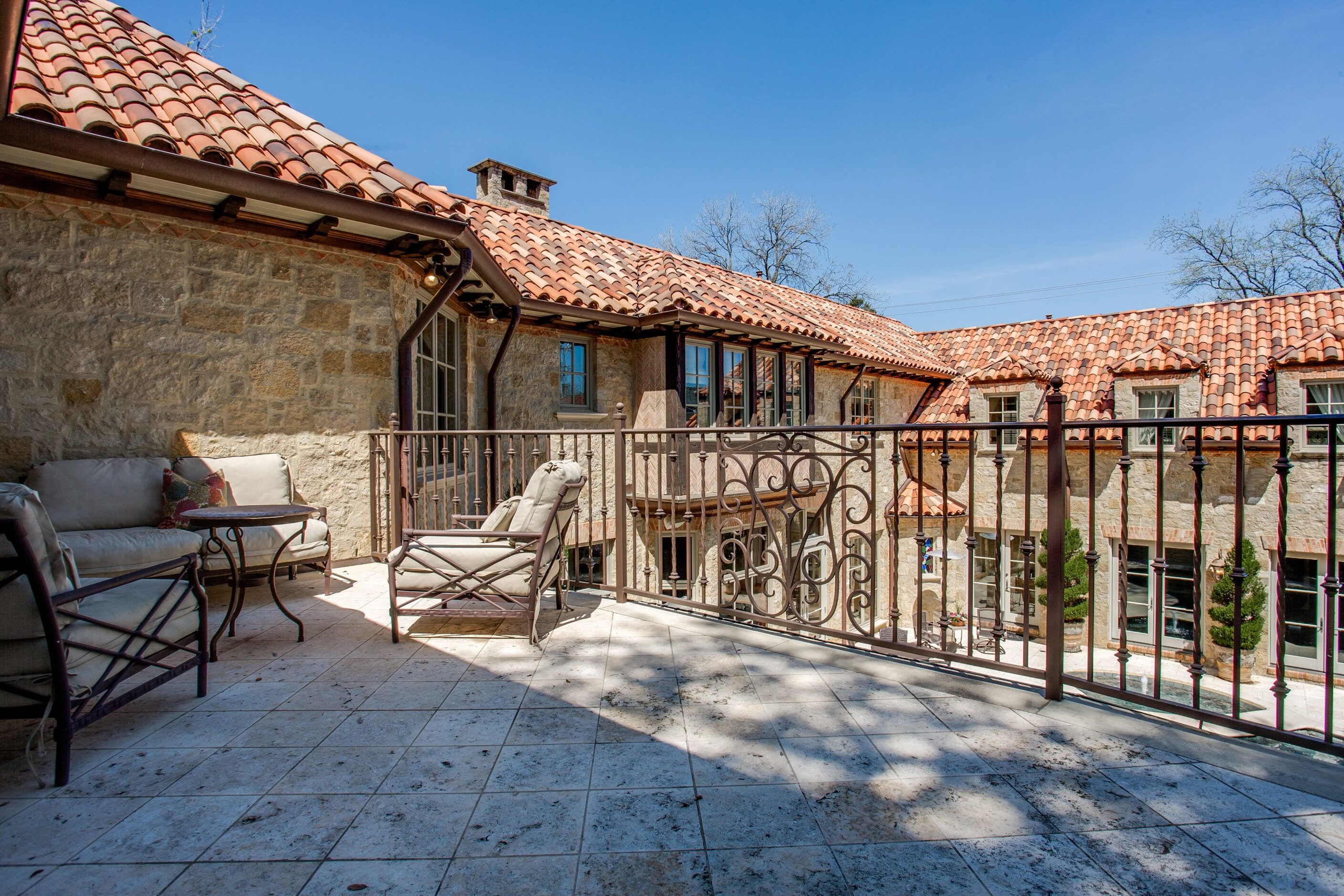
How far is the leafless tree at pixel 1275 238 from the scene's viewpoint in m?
17.8

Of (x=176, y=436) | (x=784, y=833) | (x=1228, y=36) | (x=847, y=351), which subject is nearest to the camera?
(x=784, y=833)

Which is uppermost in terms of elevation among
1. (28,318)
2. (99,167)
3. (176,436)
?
(99,167)

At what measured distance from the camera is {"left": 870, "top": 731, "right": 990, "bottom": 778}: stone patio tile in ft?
6.39

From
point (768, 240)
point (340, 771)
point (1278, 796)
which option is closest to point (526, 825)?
point (340, 771)

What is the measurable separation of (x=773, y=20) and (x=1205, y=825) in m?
11.0

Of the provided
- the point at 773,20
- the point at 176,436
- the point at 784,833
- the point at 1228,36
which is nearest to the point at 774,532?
the point at 784,833

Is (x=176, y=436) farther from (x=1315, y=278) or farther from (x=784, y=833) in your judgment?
(x=1315, y=278)

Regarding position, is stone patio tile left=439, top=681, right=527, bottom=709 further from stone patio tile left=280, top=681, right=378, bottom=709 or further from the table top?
the table top

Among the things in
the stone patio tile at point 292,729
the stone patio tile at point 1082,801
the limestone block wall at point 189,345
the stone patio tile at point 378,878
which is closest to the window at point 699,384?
the limestone block wall at point 189,345

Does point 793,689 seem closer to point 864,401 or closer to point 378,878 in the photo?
point 378,878

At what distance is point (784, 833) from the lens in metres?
1.64

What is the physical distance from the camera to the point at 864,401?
1364 cm

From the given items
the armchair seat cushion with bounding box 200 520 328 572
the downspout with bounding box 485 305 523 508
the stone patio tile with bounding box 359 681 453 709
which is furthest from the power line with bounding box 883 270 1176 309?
the stone patio tile with bounding box 359 681 453 709

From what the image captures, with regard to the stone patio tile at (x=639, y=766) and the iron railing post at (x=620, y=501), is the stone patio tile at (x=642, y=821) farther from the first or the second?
the iron railing post at (x=620, y=501)
